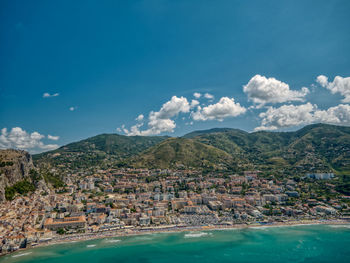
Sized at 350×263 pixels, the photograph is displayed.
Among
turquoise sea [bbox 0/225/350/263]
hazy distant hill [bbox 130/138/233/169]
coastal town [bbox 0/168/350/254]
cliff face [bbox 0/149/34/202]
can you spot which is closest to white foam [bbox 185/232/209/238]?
turquoise sea [bbox 0/225/350/263]

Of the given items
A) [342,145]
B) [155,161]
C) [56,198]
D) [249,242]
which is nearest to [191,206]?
[249,242]

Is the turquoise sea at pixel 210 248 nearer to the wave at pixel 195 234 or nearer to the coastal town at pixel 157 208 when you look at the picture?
the wave at pixel 195 234

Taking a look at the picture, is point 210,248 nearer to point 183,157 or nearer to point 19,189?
point 19,189

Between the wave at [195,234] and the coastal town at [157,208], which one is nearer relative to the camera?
the wave at [195,234]

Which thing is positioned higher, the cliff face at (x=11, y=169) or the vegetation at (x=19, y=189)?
the cliff face at (x=11, y=169)

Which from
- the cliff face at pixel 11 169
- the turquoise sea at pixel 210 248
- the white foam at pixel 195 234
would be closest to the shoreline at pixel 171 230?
the turquoise sea at pixel 210 248

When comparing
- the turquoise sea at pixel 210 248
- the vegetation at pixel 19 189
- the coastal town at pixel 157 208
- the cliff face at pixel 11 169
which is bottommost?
the turquoise sea at pixel 210 248
